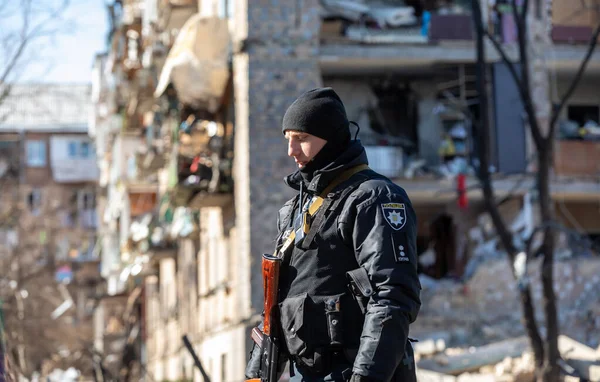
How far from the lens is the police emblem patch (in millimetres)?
5207

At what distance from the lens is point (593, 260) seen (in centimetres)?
2489

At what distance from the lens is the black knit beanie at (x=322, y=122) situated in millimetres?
5508

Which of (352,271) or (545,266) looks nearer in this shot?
(352,271)

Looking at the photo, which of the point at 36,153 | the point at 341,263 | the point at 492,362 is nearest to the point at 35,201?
the point at 36,153

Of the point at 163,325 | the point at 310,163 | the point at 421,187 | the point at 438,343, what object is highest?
the point at 310,163

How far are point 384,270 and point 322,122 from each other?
79 centimetres

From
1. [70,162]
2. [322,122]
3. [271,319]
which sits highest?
[322,122]

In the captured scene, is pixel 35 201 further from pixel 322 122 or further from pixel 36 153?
pixel 322 122

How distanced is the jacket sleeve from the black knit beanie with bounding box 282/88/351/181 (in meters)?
0.34

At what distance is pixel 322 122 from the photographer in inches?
217

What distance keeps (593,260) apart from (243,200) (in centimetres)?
715

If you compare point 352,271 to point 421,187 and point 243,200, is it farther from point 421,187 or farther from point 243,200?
point 421,187

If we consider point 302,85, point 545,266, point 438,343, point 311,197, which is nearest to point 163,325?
point 302,85

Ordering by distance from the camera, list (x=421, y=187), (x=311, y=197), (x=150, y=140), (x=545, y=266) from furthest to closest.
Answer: (x=150, y=140) < (x=421, y=187) < (x=545, y=266) < (x=311, y=197)
